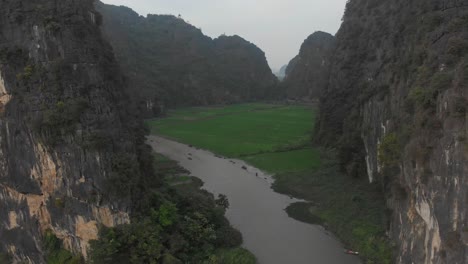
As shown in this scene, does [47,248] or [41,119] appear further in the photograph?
[47,248]

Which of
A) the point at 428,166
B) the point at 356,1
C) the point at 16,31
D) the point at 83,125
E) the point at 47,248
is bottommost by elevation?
the point at 47,248

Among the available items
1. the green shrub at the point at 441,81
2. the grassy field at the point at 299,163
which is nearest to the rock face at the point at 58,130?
the grassy field at the point at 299,163

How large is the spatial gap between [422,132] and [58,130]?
660 inches

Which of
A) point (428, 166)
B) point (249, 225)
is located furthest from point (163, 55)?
point (428, 166)

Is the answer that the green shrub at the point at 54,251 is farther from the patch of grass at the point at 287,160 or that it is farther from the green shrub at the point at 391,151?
the patch of grass at the point at 287,160

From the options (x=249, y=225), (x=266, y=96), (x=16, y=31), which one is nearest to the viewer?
(x=16, y=31)

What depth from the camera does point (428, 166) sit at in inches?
658

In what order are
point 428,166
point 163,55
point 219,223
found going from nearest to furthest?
1. point 428,166
2. point 219,223
3. point 163,55

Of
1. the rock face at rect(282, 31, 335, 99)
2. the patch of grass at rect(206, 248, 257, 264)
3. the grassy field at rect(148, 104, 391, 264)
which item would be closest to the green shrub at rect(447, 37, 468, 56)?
the grassy field at rect(148, 104, 391, 264)

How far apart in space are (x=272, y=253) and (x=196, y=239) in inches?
180

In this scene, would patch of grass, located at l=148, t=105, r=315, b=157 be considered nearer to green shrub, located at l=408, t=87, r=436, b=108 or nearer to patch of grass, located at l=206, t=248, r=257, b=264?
patch of grass, located at l=206, t=248, r=257, b=264

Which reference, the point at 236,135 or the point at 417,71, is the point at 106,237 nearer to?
the point at 417,71

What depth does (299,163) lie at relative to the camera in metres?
46.4

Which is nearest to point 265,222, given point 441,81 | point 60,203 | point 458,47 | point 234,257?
point 234,257
